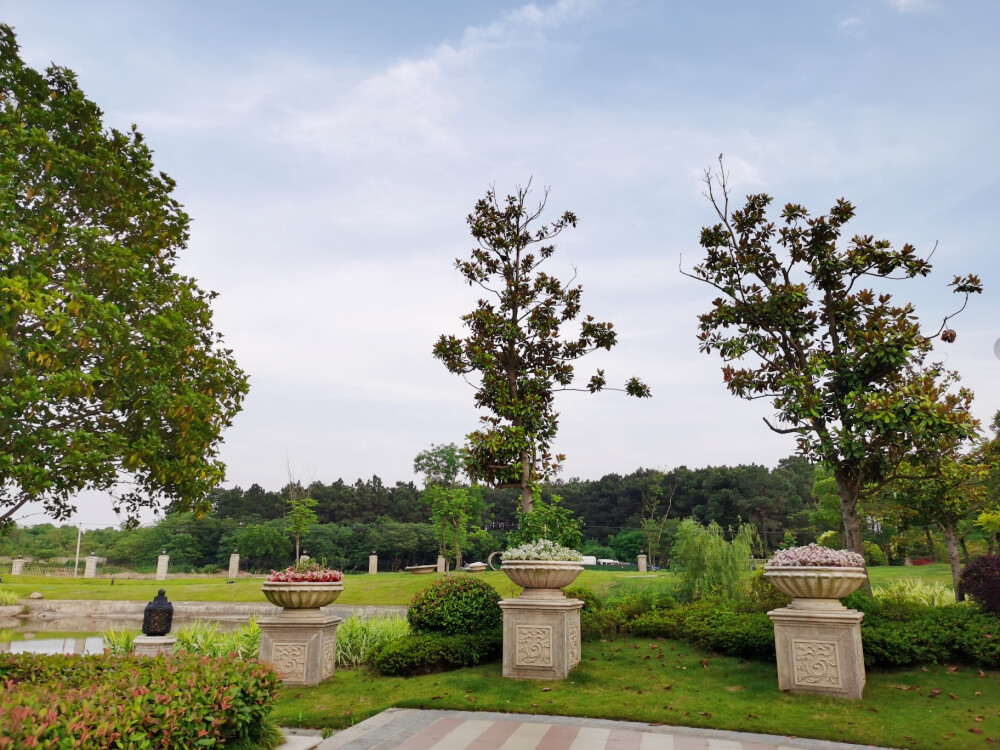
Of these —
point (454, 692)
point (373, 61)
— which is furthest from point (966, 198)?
point (454, 692)

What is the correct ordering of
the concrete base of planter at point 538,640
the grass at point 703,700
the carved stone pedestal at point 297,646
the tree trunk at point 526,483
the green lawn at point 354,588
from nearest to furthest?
the grass at point 703,700
the concrete base of planter at point 538,640
the carved stone pedestal at point 297,646
the tree trunk at point 526,483
the green lawn at point 354,588

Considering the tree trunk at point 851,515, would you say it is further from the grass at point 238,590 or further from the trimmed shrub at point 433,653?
the grass at point 238,590

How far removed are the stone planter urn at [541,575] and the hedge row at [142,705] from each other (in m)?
4.31

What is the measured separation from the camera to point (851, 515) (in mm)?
10391

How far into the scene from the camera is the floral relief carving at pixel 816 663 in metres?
7.05

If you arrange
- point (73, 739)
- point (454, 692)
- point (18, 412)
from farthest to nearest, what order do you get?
point (18, 412) < point (454, 692) < point (73, 739)

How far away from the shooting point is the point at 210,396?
10156 mm

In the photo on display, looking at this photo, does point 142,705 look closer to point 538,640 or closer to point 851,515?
point 538,640

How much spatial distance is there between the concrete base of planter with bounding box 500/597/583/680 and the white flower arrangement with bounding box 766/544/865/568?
264 centimetres

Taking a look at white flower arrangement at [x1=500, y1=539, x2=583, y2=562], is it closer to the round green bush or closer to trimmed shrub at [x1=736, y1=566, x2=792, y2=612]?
the round green bush

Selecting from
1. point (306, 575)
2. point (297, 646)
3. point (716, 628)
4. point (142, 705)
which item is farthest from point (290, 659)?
point (716, 628)

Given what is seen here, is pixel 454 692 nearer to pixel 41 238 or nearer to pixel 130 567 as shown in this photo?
pixel 41 238

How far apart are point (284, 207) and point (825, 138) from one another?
9.27 m

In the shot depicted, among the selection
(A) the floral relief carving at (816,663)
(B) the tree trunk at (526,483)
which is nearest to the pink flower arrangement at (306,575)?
(B) the tree trunk at (526,483)
